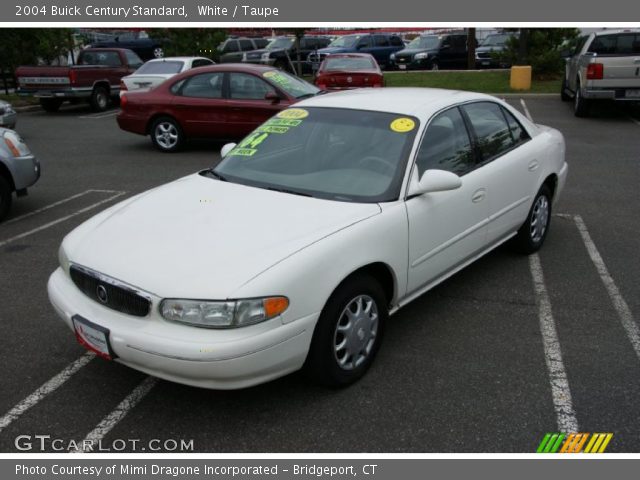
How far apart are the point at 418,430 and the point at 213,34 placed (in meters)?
22.0

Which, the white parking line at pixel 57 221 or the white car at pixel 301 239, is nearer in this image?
the white car at pixel 301 239

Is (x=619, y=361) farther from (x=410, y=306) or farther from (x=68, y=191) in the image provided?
(x=68, y=191)

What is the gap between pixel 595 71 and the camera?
12.9 metres

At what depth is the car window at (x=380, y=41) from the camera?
26.3m

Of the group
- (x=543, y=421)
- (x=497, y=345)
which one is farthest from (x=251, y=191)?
(x=543, y=421)

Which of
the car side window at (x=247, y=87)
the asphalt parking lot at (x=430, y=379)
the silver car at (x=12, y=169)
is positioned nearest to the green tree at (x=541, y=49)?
the car side window at (x=247, y=87)

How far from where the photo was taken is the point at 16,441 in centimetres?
324

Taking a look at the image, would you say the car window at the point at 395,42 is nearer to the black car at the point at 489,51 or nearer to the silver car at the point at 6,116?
the black car at the point at 489,51

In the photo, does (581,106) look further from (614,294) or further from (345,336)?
(345,336)

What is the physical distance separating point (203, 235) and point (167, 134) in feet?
26.8

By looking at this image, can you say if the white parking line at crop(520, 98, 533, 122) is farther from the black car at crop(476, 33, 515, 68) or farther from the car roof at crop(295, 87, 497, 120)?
the car roof at crop(295, 87, 497, 120)

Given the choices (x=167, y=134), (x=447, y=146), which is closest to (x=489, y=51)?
(x=167, y=134)

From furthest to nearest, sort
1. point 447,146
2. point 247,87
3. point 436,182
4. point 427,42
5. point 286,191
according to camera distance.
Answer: point 427,42
point 247,87
point 447,146
point 286,191
point 436,182

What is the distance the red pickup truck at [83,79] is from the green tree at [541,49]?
12108 mm
